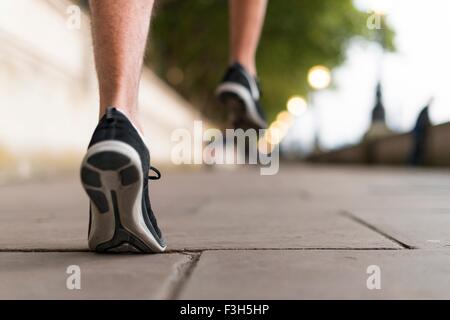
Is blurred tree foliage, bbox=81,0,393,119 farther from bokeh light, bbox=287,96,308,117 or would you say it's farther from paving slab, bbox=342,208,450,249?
paving slab, bbox=342,208,450,249

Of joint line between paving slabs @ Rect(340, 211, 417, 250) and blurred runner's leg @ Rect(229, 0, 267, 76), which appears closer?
joint line between paving slabs @ Rect(340, 211, 417, 250)

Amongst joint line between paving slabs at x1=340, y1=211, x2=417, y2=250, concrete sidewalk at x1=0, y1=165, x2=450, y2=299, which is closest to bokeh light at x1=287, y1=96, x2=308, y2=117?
joint line between paving slabs at x1=340, y1=211, x2=417, y2=250

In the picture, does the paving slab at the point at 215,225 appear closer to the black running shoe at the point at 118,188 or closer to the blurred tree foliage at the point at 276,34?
the black running shoe at the point at 118,188

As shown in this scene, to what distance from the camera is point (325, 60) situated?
725 inches

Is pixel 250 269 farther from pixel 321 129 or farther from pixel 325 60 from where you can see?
pixel 321 129

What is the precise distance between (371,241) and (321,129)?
3295cm

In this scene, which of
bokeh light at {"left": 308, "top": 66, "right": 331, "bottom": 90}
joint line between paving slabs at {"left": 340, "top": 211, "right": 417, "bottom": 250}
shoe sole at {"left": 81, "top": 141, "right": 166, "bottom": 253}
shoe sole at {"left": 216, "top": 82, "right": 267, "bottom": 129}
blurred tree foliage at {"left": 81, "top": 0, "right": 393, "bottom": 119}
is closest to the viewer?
shoe sole at {"left": 81, "top": 141, "right": 166, "bottom": 253}

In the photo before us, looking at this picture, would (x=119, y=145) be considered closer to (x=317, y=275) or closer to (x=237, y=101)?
(x=317, y=275)

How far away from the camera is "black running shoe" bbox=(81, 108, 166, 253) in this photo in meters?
1.44

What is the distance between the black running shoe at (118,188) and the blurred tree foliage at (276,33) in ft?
47.8

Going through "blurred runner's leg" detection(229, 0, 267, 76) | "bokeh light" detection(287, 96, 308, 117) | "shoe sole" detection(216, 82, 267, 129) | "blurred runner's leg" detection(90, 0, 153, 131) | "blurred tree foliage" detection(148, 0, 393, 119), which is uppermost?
"bokeh light" detection(287, 96, 308, 117)

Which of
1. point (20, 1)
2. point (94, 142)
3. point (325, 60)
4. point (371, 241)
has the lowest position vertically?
point (371, 241)

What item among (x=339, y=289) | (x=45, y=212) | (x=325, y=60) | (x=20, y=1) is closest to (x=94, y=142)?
(x=339, y=289)

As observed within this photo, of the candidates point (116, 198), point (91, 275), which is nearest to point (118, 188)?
point (116, 198)
